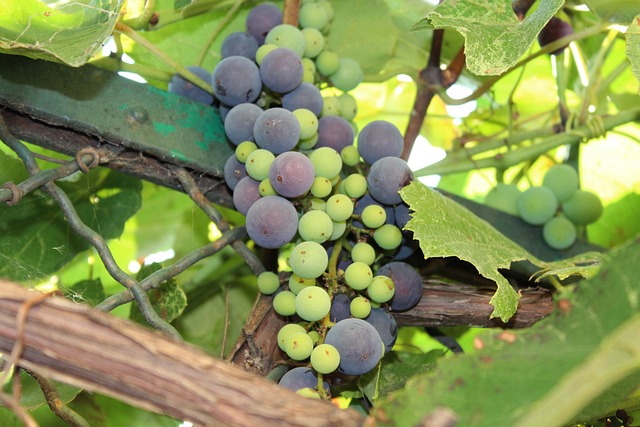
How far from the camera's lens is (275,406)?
17.1 inches

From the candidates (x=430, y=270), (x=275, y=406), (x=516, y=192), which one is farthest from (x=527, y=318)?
(x=275, y=406)

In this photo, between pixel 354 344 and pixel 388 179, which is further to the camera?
pixel 388 179

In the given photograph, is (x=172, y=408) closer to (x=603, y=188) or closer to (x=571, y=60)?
(x=571, y=60)

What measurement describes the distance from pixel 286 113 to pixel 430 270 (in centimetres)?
30

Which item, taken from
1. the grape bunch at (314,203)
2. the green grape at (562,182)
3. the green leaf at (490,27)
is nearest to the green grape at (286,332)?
the grape bunch at (314,203)

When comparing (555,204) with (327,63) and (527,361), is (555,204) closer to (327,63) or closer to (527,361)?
(327,63)

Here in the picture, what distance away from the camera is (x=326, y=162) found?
2.62 ft

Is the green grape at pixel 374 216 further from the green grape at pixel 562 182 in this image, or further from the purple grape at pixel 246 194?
the green grape at pixel 562 182

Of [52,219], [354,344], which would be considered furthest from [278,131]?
[52,219]

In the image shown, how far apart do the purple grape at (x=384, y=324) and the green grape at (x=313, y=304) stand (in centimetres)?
8

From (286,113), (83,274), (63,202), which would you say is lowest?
(83,274)

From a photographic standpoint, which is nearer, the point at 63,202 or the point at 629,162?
the point at 63,202

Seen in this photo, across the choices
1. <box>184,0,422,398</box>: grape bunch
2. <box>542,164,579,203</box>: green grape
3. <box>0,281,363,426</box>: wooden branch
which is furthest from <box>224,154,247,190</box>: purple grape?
<box>542,164,579,203</box>: green grape

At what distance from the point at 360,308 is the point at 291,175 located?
15cm
